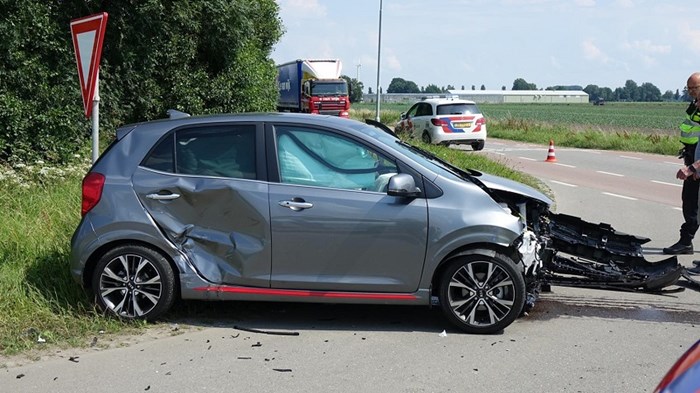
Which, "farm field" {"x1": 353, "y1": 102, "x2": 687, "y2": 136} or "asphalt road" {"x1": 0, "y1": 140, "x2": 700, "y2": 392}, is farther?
"farm field" {"x1": 353, "y1": 102, "x2": 687, "y2": 136}

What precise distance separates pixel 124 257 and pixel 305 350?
1.58 metres

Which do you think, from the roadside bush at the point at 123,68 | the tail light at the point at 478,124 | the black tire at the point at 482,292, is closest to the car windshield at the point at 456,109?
the tail light at the point at 478,124

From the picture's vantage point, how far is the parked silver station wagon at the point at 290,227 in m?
5.57

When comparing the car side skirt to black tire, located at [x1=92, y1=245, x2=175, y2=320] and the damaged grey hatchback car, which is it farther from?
black tire, located at [x1=92, y1=245, x2=175, y2=320]

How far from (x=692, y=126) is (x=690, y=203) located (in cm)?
92

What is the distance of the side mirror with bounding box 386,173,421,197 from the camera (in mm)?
5480

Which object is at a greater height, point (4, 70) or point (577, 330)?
point (4, 70)

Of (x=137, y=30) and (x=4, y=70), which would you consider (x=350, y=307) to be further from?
(x=137, y=30)

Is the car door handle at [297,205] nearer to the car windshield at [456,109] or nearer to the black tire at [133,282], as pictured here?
the black tire at [133,282]

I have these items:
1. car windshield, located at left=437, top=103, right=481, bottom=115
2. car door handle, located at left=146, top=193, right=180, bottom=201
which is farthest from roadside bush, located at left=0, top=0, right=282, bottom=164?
car windshield, located at left=437, top=103, right=481, bottom=115

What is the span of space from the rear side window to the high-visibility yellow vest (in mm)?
5589

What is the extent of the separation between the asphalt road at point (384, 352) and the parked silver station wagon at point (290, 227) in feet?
0.99

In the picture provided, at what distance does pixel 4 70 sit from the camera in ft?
39.1

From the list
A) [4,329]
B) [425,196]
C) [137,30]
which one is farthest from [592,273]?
[137,30]
